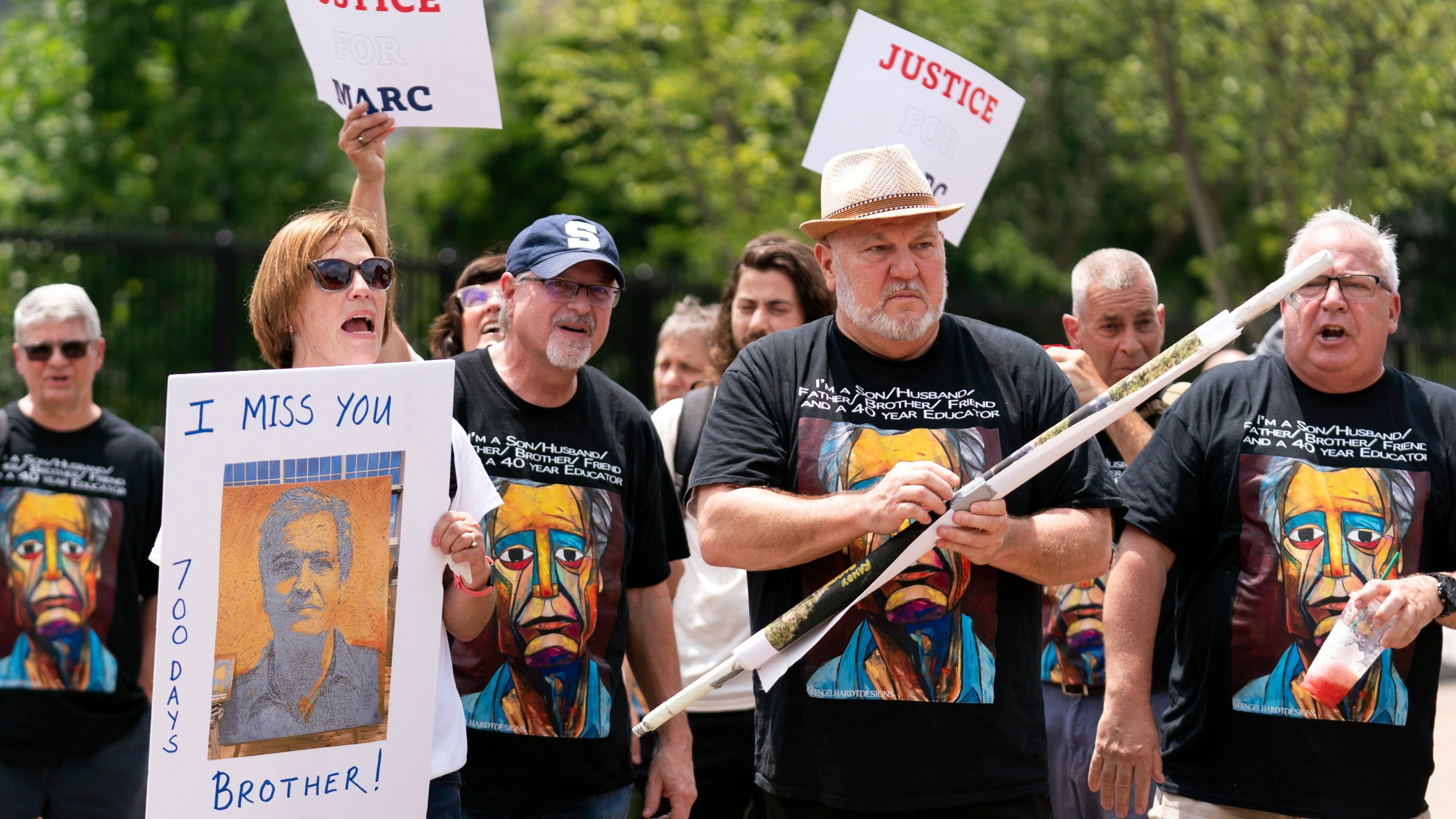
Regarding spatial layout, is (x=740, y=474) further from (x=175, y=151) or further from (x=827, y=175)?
(x=175, y=151)

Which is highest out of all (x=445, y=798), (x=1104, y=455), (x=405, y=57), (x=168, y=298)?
(x=168, y=298)

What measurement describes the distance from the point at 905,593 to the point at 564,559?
90 cm

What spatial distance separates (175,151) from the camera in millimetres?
18250

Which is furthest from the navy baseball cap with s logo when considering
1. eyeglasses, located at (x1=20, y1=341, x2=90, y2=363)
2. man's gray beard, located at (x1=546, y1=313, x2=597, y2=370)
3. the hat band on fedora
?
eyeglasses, located at (x1=20, y1=341, x2=90, y2=363)

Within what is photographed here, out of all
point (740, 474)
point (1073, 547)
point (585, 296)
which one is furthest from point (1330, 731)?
point (585, 296)

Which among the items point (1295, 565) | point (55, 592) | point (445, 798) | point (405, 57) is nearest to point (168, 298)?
point (55, 592)

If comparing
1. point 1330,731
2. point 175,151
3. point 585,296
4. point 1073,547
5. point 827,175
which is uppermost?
point 175,151

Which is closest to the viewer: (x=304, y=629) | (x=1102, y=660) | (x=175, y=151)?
(x=304, y=629)

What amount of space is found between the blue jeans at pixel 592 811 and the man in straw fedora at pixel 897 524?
53cm

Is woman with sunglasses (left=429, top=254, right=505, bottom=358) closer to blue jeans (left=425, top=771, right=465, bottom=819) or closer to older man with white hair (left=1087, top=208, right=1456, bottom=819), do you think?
blue jeans (left=425, top=771, right=465, bottom=819)

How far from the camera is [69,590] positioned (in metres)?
5.32

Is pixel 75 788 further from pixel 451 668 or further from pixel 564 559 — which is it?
pixel 451 668

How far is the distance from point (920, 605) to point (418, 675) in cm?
112

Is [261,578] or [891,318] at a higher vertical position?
[891,318]
